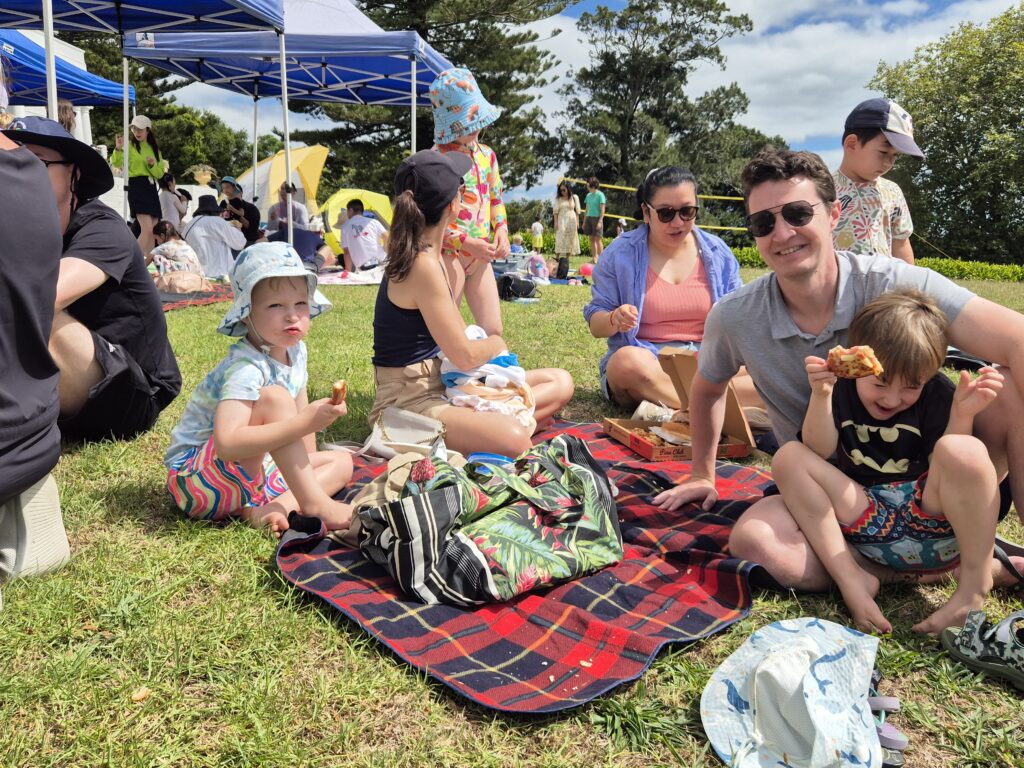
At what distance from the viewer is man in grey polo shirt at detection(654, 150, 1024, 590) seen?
7.84ft

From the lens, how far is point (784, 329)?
277 centimetres

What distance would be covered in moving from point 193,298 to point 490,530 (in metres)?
7.80

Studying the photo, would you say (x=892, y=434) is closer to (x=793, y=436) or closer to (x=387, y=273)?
(x=793, y=436)

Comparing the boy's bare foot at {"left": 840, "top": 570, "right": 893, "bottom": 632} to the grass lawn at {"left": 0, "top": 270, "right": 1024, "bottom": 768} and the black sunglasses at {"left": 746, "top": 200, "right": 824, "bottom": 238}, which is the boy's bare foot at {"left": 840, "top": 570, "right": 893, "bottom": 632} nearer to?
the grass lawn at {"left": 0, "top": 270, "right": 1024, "bottom": 768}

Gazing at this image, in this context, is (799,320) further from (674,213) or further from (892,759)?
(674,213)

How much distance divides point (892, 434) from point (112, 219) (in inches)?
141

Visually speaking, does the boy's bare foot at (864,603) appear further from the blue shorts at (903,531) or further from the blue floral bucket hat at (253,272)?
the blue floral bucket hat at (253,272)

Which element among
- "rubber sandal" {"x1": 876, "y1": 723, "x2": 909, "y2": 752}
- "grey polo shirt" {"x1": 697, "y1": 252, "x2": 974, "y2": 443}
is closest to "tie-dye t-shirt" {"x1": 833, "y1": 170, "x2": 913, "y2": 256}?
"grey polo shirt" {"x1": 697, "y1": 252, "x2": 974, "y2": 443}

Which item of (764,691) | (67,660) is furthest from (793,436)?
(67,660)

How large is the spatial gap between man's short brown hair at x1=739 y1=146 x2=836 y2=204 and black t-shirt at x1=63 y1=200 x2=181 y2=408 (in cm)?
291

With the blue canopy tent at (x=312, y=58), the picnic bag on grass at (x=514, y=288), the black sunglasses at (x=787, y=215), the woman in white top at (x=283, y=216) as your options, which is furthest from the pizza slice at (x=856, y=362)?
the woman in white top at (x=283, y=216)

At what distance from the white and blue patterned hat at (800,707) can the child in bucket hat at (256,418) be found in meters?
1.57

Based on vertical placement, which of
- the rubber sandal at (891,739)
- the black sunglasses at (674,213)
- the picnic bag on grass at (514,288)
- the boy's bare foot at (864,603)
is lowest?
the rubber sandal at (891,739)

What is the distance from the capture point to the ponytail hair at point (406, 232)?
340 centimetres
